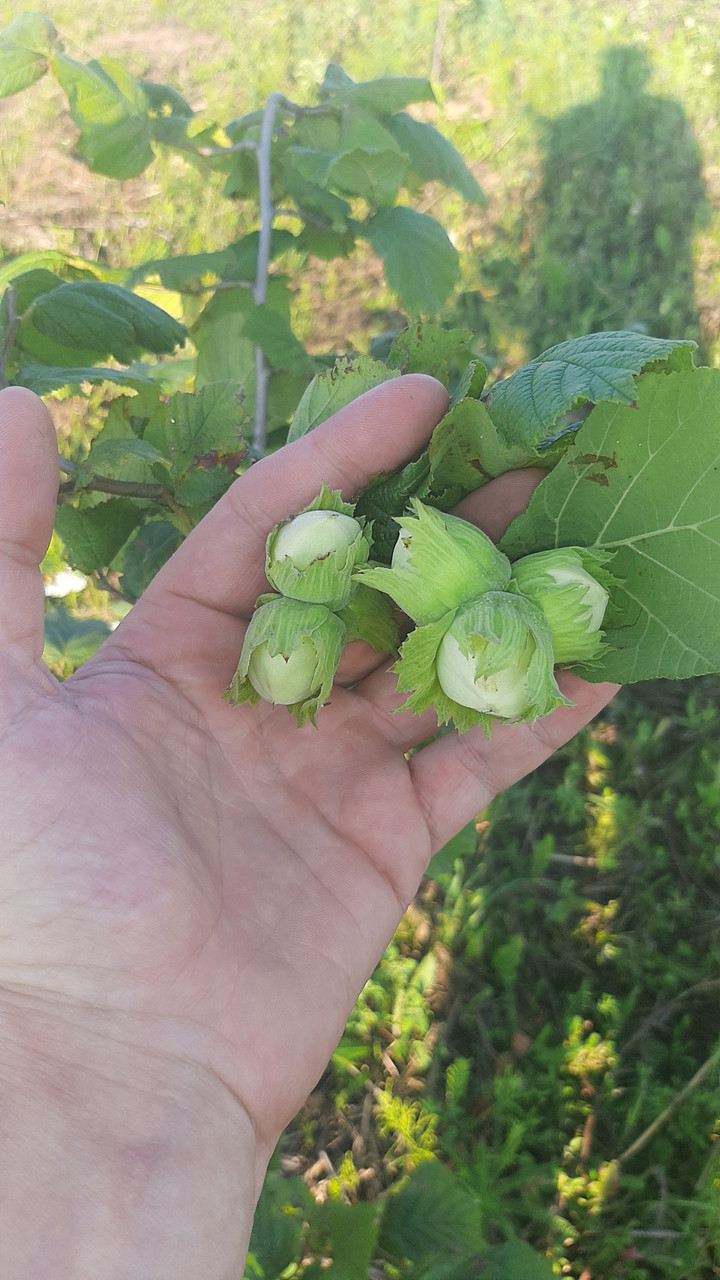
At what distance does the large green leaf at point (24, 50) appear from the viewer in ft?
8.47

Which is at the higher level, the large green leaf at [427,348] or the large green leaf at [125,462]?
the large green leaf at [427,348]

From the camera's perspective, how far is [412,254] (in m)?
2.88

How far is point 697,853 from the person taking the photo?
3283mm

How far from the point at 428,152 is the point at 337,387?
4.63 feet

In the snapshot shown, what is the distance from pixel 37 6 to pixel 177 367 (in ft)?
12.7

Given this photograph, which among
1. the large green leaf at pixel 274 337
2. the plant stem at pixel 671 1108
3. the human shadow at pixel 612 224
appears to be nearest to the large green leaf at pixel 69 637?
the large green leaf at pixel 274 337

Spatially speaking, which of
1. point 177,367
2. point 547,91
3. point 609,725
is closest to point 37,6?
point 547,91

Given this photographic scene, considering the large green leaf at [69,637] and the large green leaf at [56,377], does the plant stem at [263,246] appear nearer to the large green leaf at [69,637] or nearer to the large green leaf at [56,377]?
the large green leaf at [56,377]

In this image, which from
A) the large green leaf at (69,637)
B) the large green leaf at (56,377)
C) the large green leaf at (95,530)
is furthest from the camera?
the large green leaf at (69,637)

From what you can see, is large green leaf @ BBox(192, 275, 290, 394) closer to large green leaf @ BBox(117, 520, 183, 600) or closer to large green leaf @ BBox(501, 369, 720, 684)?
large green leaf @ BBox(117, 520, 183, 600)

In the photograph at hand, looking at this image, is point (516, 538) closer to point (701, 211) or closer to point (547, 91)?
point (701, 211)

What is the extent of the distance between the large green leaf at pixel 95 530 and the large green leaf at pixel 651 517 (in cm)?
101

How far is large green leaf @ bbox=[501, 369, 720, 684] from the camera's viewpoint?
1672mm

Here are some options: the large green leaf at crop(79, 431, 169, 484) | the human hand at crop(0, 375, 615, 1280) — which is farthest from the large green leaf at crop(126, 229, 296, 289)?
the human hand at crop(0, 375, 615, 1280)
